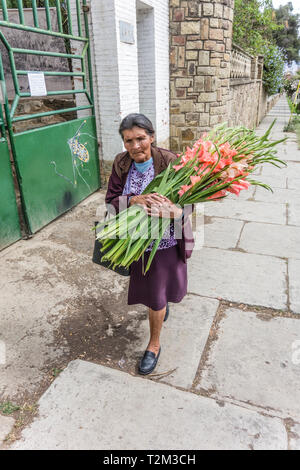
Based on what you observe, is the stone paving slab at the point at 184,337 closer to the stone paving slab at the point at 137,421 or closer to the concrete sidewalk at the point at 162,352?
the concrete sidewalk at the point at 162,352

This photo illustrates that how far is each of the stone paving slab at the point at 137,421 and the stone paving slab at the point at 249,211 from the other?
3.24 metres

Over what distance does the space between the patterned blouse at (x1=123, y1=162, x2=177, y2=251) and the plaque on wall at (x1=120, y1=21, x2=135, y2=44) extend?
360 centimetres

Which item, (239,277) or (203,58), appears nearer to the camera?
(239,277)

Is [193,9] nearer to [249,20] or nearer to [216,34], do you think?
[216,34]

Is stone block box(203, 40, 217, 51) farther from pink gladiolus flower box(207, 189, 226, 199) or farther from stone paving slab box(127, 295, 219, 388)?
pink gladiolus flower box(207, 189, 226, 199)

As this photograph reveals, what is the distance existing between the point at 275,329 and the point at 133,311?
45.5 inches

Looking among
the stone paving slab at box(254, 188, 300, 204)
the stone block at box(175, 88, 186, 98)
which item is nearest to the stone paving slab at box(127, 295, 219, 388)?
the stone paving slab at box(254, 188, 300, 204)

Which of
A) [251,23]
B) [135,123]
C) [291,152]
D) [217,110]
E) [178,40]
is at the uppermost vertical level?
[251,23]

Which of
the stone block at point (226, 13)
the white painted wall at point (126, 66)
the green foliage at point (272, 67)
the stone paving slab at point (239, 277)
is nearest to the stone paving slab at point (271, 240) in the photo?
the stone paving slab at point (239, 277)

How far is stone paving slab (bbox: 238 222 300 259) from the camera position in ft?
12.7

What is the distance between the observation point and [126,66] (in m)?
5.12

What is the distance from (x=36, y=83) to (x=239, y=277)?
3.14 meters

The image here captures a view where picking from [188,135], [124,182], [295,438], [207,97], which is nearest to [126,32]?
[207,97]
